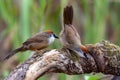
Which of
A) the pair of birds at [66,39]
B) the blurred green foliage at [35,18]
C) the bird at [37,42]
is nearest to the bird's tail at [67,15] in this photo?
the pair of birds at [66,39]

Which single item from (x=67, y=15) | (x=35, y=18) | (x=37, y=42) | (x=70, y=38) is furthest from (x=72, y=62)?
(x=35, y=18)

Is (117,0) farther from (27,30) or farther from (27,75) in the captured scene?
(27,75)

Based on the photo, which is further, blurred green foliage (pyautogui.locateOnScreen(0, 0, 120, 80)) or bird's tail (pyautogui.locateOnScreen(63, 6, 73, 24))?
blurred green foliage (pyautogui.locateOnScreen(0, 0, 120, 80))

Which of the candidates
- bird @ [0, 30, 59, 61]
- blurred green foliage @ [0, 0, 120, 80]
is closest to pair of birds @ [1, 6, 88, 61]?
bird @ [0, 30, 59, 61]

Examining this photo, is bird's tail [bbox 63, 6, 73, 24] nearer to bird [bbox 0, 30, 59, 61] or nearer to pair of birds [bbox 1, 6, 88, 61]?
pair of birds [bbox 1, 6, 88, 61]

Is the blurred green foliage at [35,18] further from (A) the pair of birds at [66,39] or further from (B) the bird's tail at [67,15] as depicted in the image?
(B) the bird's tail at [67,15]

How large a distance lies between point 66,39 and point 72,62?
0.24 metres

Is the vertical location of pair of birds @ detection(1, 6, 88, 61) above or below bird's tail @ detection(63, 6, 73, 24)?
below

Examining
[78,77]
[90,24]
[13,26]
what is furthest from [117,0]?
[78,77]

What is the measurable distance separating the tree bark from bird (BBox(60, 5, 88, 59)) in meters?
0.03

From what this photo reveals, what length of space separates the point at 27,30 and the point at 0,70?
0.44m

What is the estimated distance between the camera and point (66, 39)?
95.9 inches

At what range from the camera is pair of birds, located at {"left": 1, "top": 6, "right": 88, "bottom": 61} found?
2.30 m

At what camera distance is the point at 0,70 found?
3.79 m
